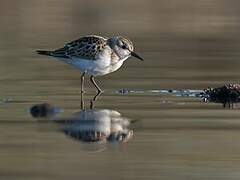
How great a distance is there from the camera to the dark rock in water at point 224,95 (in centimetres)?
1385

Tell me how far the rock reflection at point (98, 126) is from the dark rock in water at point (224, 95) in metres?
1.70

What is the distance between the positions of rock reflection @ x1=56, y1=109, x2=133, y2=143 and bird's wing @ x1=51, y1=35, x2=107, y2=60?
2.42 metres

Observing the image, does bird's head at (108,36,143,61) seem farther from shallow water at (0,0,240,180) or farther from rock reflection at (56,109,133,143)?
rock reflection at (56,109,133,143)

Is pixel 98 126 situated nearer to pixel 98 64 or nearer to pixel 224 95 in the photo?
pixel 224 95

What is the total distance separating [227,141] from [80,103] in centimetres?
324

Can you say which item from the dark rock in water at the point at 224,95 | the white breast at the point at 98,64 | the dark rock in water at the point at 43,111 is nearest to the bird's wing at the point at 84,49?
the white breast at the point at 98,64

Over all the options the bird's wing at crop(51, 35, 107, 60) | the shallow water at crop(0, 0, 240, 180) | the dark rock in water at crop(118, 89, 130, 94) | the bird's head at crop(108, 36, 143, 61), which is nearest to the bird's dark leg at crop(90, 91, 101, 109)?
the shallow water at crop(0, 0, 240, 180)

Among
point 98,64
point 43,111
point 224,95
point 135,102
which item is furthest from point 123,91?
point 43,111

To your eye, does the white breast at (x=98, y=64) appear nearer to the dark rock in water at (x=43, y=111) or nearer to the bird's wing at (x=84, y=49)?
the bird's wing at (x=84, y=49)

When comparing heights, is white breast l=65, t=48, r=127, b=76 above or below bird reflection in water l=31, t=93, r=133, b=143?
above

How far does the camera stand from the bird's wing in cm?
1508

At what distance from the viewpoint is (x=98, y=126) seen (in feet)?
38.0
